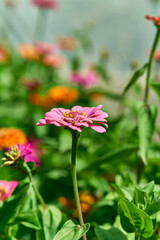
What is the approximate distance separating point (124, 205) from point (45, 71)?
5.73 feet

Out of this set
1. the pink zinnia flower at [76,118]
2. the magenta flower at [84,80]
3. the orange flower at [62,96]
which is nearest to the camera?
the pink zinnia flower at [76,118]

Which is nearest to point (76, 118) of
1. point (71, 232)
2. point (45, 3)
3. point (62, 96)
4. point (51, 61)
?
point (71, 232)

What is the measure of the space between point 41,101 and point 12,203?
0.83 metres

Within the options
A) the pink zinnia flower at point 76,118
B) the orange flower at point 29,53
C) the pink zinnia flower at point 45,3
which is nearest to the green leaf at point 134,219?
the pink zinnia flower at point 76,118

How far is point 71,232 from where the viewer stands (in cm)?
47

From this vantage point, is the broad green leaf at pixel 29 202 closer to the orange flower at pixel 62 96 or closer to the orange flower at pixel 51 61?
the orange flower at pixel 62 96

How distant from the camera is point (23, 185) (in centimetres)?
56

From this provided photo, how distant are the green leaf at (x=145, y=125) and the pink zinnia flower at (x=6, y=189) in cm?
24

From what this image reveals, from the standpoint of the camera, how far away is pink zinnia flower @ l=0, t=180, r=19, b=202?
2.00ft

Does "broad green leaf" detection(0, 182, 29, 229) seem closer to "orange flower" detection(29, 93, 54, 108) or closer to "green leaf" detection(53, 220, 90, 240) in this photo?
"green leaf" detection(53, 220, 90, 240)

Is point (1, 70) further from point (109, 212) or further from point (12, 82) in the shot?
point (109, 212)

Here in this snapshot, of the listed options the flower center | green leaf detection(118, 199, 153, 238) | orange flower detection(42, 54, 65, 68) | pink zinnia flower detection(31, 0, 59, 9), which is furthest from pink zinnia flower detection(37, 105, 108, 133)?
pink zinnia flower detection(31, 0, 59, 9)

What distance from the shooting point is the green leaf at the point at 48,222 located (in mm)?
553

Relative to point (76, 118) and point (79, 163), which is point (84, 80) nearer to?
point (79, 163)
